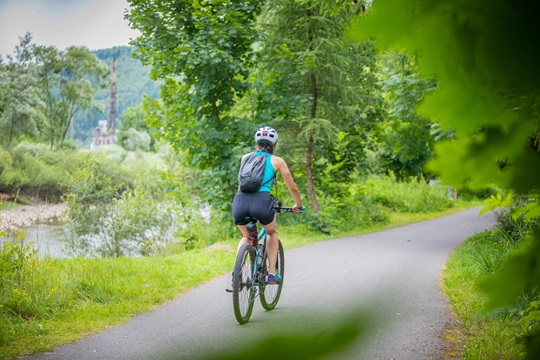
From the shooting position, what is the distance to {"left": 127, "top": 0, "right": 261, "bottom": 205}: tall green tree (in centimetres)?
1122

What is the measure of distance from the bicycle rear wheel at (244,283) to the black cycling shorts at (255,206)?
1.03ft

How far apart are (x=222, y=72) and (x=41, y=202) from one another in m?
17.0

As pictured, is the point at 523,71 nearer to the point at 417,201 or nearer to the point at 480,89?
the point at 480,89

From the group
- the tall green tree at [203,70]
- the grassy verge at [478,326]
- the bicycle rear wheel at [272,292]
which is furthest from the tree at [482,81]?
the tall green tree at [203,70]

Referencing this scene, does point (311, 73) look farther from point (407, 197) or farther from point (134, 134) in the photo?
point (134, 134)

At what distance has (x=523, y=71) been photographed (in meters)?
0.47

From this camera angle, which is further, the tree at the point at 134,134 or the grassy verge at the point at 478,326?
the tree at the point at 134,134

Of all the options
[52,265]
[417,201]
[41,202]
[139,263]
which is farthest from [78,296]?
[41,202]

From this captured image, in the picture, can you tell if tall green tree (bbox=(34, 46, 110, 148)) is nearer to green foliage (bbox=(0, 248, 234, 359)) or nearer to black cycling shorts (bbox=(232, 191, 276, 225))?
green foliage (bbox=(0, 248, 234, 359))

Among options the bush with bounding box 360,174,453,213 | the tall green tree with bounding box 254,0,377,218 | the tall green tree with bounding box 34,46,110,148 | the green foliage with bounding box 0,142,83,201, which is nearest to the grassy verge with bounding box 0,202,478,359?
the tall green tree with bounding box 254,0,377,218

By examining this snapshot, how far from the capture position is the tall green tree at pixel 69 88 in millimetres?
41875

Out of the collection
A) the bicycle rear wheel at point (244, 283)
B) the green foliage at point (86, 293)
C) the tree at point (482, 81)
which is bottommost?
the green foliage at point (86, 293)

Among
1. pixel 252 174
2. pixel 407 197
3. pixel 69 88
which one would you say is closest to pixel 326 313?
pixel 252 174

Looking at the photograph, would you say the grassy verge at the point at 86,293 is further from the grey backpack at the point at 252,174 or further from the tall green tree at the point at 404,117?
the tall green tree at the point at 404,117
